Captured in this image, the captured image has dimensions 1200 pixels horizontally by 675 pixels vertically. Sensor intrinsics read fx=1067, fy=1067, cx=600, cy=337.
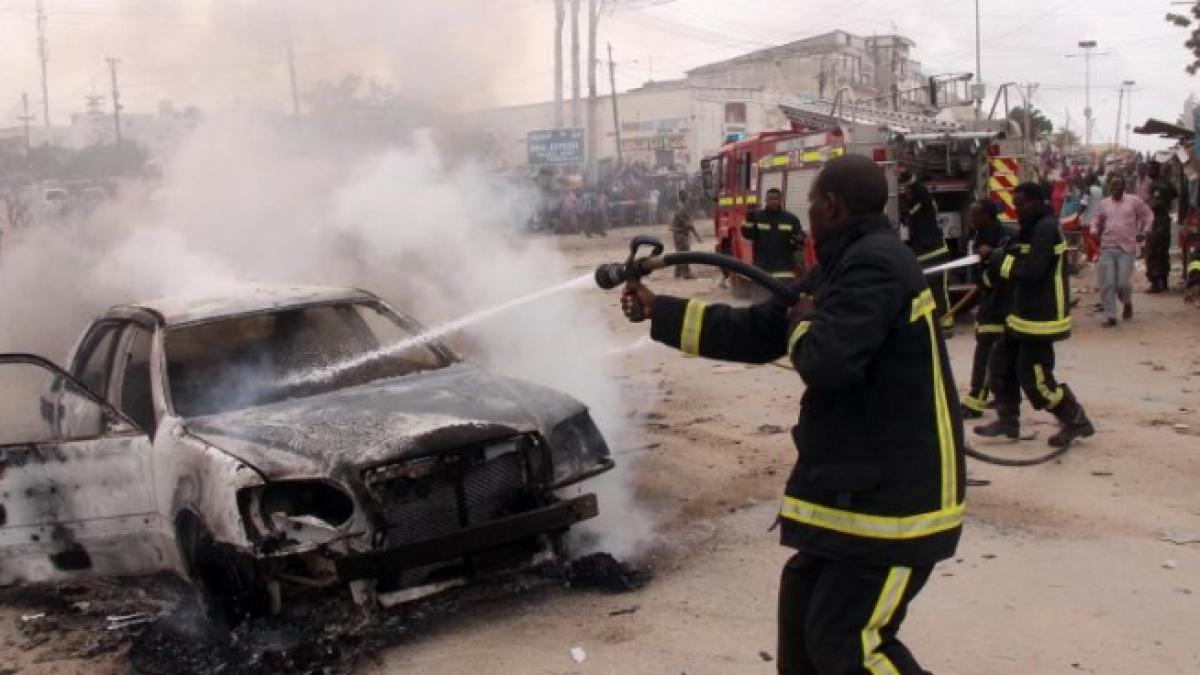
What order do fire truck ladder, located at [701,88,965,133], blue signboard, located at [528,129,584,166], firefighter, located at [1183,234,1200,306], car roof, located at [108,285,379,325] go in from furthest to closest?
blue signboard, located at [528,129,584,166] < fire truck ladder, located at [701,88,965,133] < firefighter, located at [1183,234,1200,306] < car roof, located at [108,285,379,325]

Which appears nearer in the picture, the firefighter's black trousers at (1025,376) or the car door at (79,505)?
the car door at (79,505)

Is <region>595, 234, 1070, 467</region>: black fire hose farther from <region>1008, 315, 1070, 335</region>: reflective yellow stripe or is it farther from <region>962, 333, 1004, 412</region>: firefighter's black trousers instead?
<region>962, 333, 1004, 412</region>: firefighter's black trousers

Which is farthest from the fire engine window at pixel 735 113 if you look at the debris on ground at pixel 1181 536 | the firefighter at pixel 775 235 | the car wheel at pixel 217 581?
the car wheel at pixel 217 581

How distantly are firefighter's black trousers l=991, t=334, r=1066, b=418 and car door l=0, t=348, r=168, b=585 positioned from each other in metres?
5.13

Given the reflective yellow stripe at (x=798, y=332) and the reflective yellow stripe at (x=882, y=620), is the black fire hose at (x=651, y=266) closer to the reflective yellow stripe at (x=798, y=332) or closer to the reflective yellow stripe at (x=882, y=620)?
the reflective yellow stripe at (x=798, y=332)

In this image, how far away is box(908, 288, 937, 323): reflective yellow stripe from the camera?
2582 millimetres

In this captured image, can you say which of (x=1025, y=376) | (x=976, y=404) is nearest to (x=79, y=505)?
(x=1025, y=376)

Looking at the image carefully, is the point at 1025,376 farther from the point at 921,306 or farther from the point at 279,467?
the point at 279,467

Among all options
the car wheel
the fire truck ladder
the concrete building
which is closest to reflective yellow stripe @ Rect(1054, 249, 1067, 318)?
the car wheel

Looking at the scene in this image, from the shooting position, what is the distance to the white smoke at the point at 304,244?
9406mm

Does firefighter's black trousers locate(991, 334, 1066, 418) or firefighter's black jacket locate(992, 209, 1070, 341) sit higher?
firefighter's black jacket locate(992, 209, 1070, 341)

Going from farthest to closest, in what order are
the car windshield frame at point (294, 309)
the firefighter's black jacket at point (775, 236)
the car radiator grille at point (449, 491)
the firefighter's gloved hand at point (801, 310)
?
the firefighter's black jacket at point (775, 236) → the car windshield frame at point (294, 309) → the car radiator grille at point (449, 491) → the firefighter's gloved hand at point (801, 310)

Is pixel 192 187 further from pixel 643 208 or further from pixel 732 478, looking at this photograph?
pixel 643 208

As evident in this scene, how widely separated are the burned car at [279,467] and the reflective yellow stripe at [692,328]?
1.57 m
